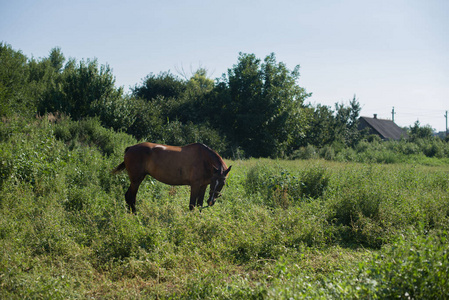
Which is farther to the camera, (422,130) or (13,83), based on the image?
(422,130)

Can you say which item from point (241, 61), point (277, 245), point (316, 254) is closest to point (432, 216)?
point (316, 254)

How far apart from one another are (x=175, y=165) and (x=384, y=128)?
4909 centimetres

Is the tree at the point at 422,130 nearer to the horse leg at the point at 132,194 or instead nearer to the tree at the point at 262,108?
the tree at the point at 262,108

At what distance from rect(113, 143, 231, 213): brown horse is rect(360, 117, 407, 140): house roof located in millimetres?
44967

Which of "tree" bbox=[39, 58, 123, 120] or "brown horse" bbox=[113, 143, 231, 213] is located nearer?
"brown horse" bbox=[113, 143, 231, 213]

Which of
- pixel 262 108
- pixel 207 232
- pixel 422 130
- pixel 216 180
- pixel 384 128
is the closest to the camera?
pixel 207 232

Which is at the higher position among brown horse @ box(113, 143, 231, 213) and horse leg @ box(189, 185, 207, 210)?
brown horse @ box(113, 143, 231, 213)

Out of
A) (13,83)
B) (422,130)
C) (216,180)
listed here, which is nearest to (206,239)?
(216,180)

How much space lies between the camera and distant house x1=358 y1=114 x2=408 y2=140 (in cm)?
4624

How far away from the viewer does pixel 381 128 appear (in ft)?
157

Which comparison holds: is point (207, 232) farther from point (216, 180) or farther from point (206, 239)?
point (216, 180)

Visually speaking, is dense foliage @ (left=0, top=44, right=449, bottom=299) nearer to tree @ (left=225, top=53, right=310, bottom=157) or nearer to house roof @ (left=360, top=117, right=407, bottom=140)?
tree @ (left=225, top=53, right=310, bottom=157)

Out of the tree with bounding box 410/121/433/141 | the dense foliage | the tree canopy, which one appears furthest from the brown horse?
the tree with bounding box 410/121/433/141

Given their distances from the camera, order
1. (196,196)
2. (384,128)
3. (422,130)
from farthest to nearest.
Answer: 1. (384,128)
2. (422,130)
3. (196,196)
